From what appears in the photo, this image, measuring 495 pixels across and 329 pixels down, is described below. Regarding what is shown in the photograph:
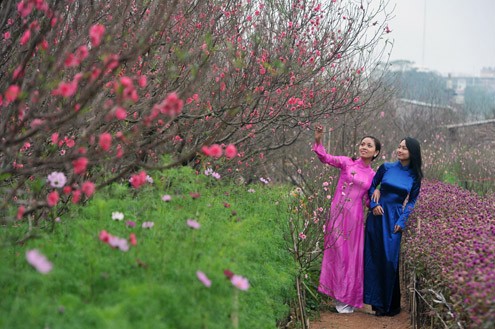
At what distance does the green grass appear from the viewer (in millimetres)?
2639

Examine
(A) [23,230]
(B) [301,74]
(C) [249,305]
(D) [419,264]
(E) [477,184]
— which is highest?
(B) [301,74]

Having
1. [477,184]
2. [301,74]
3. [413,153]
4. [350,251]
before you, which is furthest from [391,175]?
[477,184]

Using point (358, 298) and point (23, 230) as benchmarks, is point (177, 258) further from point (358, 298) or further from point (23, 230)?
point (358, 298)

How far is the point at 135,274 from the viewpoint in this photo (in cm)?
312

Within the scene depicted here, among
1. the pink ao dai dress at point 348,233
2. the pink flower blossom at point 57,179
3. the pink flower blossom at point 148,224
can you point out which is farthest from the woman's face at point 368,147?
the pink flower blossom at point 57,179

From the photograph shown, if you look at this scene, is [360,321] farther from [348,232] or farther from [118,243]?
[118,243]

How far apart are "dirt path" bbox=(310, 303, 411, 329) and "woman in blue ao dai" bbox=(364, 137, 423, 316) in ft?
0.38

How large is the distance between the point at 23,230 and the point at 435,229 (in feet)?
12.2

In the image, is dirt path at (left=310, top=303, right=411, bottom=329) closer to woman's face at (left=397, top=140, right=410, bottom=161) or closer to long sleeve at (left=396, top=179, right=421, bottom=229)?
long sleeve at (left=396, top=179, right=421, bottom=229)

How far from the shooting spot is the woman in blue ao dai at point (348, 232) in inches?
298

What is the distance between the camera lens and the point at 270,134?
9.74 meters

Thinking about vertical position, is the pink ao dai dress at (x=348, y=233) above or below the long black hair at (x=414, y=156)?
below

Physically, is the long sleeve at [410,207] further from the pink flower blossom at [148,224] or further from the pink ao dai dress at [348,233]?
the pink flower blossom at [148,224]

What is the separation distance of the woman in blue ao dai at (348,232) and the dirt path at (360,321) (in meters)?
0.14
